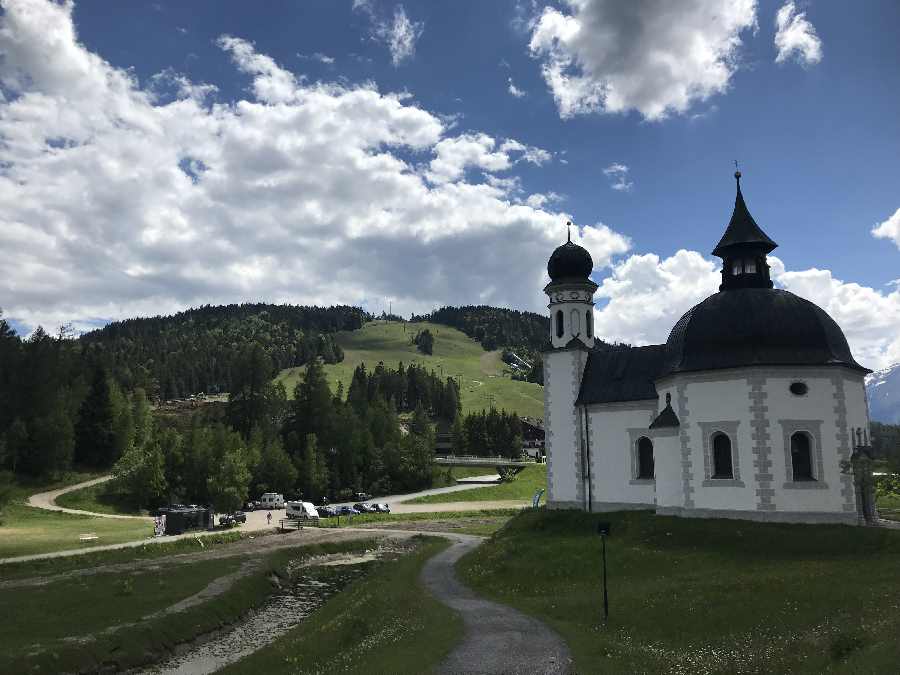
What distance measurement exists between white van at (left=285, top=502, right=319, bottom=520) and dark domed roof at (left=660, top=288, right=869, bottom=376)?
45979 mm

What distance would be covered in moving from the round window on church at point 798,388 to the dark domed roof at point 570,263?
19.4 metres

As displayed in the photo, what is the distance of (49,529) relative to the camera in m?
58.8

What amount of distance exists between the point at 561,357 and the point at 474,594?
24.0 metres

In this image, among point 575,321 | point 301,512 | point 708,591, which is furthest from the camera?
point 301,512

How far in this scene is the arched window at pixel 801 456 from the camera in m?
37.1

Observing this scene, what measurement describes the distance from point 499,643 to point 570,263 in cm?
3634

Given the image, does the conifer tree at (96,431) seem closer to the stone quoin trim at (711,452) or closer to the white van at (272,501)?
the white van at (272,501)

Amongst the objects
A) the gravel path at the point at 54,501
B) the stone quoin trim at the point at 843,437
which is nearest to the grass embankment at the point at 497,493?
the gravel path at the point at 54,501

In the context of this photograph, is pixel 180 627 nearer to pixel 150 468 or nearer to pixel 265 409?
pixel 150 468

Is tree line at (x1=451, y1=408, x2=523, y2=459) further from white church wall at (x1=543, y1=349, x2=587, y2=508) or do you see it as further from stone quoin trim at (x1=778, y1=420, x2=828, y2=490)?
stone quoin trim at (x1=778, y1=420, x2=828, y2=490)

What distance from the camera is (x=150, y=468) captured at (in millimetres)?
75562

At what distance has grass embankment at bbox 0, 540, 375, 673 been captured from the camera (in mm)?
24844

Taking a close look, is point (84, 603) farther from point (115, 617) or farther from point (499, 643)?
point (499, 643)

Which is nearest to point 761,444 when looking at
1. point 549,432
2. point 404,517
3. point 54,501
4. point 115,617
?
point 549,432
